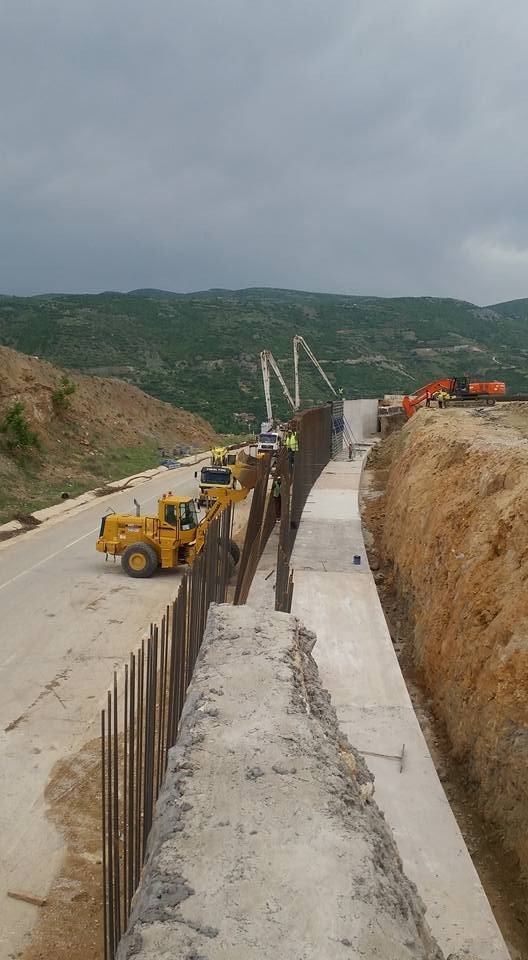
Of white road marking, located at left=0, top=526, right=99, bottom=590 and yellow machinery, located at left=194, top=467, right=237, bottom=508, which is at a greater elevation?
yellow machinery, located at left=194, top=467, right=237, bottom=508

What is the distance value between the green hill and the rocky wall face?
44241 mm

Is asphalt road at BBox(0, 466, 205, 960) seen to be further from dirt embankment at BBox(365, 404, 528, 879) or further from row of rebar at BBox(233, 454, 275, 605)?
dirt embankment at BBox(365, 404, 528, 879)

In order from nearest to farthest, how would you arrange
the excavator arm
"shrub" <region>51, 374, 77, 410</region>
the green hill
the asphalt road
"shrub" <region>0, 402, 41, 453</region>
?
the asphalt road < "shrub" <region>0, 402, 41, 453</region> < the excavator arm < "shrub" <region>51, 374, 77, 410</region> < the green hill

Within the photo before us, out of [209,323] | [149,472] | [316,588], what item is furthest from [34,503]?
[209,323]

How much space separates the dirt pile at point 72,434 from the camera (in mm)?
24938

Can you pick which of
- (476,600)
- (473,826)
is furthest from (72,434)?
(473,826)

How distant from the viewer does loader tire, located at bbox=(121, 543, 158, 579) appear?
14211mm

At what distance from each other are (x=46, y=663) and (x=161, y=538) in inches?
188

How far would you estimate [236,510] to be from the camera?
20.2m

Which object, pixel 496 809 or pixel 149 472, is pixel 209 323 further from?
pixel 496 809

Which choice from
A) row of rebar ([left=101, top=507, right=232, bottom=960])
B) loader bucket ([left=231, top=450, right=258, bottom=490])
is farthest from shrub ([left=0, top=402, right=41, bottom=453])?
row of rebar ([left=101, top=507, right=232, bottom=960])

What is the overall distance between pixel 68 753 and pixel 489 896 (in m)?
4.77

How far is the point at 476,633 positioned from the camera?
7230mm

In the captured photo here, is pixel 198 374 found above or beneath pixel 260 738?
above
